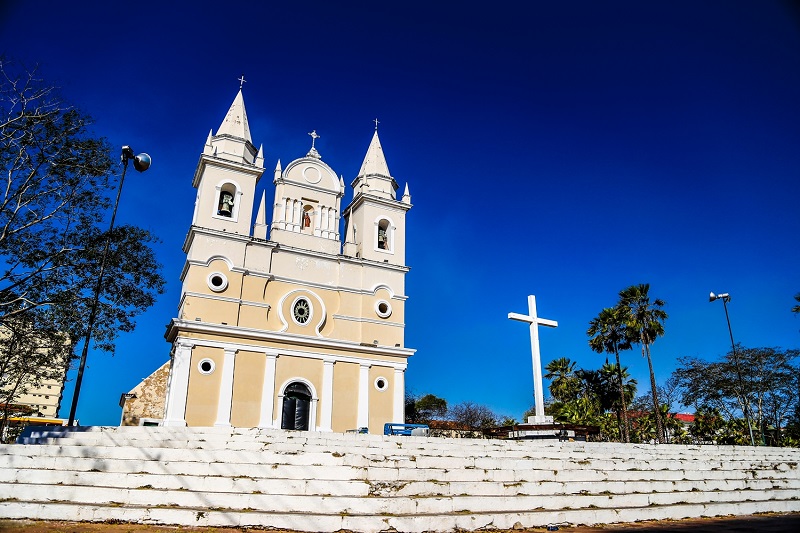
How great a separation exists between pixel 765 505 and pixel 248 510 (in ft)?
33.4

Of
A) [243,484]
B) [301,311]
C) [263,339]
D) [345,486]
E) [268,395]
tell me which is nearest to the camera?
[243,484]

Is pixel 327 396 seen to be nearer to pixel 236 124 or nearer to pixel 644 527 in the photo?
pixel 236 124

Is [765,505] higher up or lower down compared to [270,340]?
lower down

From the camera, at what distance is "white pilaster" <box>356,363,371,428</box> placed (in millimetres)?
23969

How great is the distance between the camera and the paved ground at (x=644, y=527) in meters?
6.71

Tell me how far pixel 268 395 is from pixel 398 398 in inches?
241

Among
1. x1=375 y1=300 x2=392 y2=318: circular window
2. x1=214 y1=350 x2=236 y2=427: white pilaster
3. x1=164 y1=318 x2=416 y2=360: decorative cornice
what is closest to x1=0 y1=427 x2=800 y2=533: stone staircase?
x1=214 y1=350 x2=236 y2=427: white pilaster

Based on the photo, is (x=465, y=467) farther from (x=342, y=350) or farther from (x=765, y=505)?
(x=342, y=350)

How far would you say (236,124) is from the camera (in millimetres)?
26547

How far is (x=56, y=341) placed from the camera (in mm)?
16781

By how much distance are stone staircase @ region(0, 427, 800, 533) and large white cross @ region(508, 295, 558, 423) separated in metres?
7.15

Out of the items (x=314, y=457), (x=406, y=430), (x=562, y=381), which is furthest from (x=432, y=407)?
(x=314, y=457)

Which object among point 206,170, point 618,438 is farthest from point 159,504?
point 618,438

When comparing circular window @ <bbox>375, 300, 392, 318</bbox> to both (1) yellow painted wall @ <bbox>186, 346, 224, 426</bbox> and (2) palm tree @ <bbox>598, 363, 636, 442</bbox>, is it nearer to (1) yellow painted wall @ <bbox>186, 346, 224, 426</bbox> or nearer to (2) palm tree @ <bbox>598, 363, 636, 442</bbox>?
(1) yellow painted wall @ <bbox>186, 346, 224, 426</bbox>
